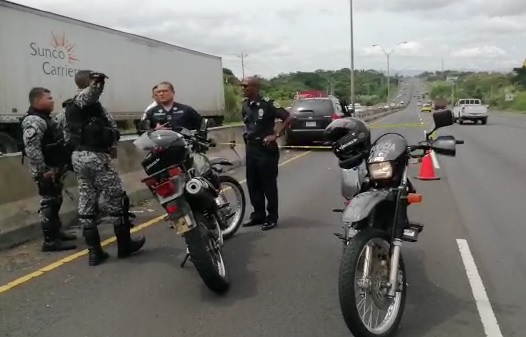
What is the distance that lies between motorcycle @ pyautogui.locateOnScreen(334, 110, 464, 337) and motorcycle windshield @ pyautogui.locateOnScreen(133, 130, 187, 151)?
1.45m

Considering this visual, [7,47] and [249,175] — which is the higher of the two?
[7,47]

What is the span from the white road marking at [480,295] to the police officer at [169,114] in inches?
123

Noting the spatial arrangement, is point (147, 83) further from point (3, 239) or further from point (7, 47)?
point (3, 239)

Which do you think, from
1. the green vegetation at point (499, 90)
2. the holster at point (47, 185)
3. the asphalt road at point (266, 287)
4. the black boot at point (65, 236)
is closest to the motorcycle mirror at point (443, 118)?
the asphalt road at point (266, 287)

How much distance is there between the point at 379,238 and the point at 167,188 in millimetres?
1773

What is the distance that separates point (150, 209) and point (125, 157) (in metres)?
1.21

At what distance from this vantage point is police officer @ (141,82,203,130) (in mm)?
6426

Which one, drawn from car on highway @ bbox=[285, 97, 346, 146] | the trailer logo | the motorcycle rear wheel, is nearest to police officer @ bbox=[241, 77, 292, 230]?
the motorcycle rear wheel

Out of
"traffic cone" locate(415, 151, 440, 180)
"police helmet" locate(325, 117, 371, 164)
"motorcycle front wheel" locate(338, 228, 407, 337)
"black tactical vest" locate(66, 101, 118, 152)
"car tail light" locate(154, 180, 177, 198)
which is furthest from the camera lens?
"traffic cone" locate(415, 151, 440, 180)

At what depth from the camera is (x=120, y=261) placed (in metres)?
5.86

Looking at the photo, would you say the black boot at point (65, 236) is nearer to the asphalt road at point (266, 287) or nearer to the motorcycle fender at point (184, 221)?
the asphalt road at point (266, 287)

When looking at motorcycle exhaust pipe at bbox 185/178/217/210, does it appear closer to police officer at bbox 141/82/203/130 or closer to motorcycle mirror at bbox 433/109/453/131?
police officer at bbox 141/82/203/130

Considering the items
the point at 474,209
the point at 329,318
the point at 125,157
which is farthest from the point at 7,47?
the point at 329,318

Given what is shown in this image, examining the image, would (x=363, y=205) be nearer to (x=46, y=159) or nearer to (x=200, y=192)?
(x=200, y=192)
